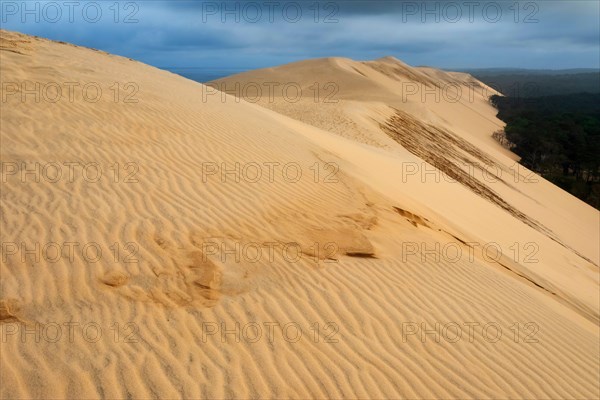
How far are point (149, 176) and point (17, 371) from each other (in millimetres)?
3236

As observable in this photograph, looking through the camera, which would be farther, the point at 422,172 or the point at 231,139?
the point at 422,172

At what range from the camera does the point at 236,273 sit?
15.3 ft

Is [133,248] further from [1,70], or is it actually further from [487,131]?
[487,131]

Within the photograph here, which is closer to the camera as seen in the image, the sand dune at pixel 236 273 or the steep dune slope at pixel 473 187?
the sand dune at pixel 236 273

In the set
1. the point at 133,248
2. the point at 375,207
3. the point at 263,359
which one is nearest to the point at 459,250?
the point at 375,207

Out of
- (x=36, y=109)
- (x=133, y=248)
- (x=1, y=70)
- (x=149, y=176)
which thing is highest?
(x=1, y=70)

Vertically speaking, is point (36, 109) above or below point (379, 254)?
above

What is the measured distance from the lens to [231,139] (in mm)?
8172

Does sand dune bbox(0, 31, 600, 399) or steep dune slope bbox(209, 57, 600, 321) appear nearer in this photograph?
sand dune bbox(0, 31, 600, 399)

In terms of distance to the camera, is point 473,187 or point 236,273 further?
point 473,187

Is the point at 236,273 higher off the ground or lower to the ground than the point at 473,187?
higher

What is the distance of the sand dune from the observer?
362 cm

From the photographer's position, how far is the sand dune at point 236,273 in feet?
11.9

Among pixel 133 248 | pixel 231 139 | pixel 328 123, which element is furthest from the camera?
pixel 328 123
